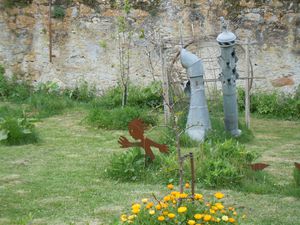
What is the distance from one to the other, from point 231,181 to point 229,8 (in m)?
5.55

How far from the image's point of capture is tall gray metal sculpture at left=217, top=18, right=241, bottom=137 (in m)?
9.13

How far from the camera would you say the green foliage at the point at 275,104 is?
37.2ft

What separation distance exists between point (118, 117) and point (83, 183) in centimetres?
333

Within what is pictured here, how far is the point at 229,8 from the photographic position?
38.6 feet

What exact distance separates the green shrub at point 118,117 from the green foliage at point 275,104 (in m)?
2.02

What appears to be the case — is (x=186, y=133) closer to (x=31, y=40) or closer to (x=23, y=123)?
(x=23, y=123)

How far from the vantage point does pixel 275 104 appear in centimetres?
1146

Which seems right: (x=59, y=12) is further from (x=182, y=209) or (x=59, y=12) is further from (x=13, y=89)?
(x=182, y=209)

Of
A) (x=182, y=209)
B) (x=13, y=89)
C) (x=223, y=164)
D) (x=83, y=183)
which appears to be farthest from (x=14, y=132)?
(x=182, y=209)

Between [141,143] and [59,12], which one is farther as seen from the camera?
[59,12]

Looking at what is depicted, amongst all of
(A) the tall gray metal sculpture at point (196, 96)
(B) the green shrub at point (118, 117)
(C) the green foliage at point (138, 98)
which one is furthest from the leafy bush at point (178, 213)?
(C) the green foliage at point (138, 98)

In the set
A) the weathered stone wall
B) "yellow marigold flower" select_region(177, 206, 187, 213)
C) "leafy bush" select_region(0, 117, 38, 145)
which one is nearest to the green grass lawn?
"leafy bush" select_region(0, 117, 38, 145)

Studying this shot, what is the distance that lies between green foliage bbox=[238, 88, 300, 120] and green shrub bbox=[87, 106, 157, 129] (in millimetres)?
2017

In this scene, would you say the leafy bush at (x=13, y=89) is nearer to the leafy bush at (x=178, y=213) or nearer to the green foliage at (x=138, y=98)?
the green foliage at (x=138, y=98)
